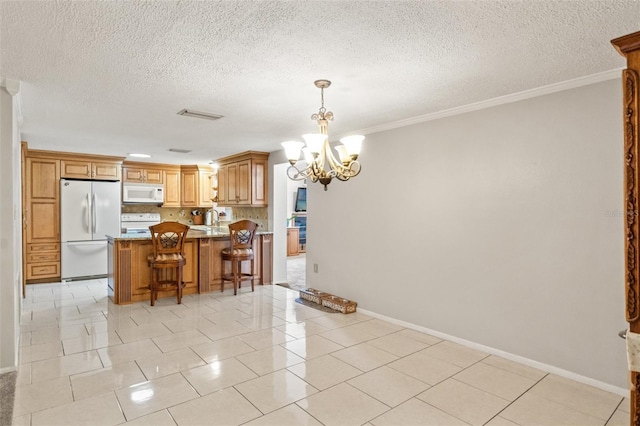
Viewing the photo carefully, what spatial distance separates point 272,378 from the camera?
2797 millimetres

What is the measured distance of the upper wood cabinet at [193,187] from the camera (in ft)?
26.7

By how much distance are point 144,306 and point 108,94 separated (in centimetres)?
284

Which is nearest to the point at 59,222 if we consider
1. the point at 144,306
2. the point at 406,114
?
the point at 144,306

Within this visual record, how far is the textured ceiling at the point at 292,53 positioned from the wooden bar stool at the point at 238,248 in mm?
2080

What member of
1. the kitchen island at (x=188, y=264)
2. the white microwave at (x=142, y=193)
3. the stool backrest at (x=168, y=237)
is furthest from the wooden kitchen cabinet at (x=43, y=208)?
the stool backrest at (x=168, y=237)

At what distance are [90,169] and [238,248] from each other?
3.38 meters

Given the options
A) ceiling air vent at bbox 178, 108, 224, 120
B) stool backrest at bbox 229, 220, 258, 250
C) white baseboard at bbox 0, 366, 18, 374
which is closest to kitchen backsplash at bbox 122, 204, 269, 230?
stool backrest at bbox 229, 220, 258, 250

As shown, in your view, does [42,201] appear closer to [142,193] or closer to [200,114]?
[142,193]

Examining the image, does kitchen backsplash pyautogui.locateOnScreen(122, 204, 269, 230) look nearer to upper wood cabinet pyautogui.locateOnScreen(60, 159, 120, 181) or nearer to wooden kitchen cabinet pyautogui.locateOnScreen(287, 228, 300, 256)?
upper wood cabinet pyautogui.locateOnScreen(60, 159, 120, 181)

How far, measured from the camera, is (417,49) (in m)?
2.28

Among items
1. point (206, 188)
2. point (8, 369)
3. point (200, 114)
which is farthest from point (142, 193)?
point (8, 369)

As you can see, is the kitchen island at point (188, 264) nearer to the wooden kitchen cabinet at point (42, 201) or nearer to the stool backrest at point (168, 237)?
the stool backrest at point (168, 237)

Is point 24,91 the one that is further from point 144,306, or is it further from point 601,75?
point 601,75

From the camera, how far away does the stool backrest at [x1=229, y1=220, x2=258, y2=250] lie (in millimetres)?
5492
